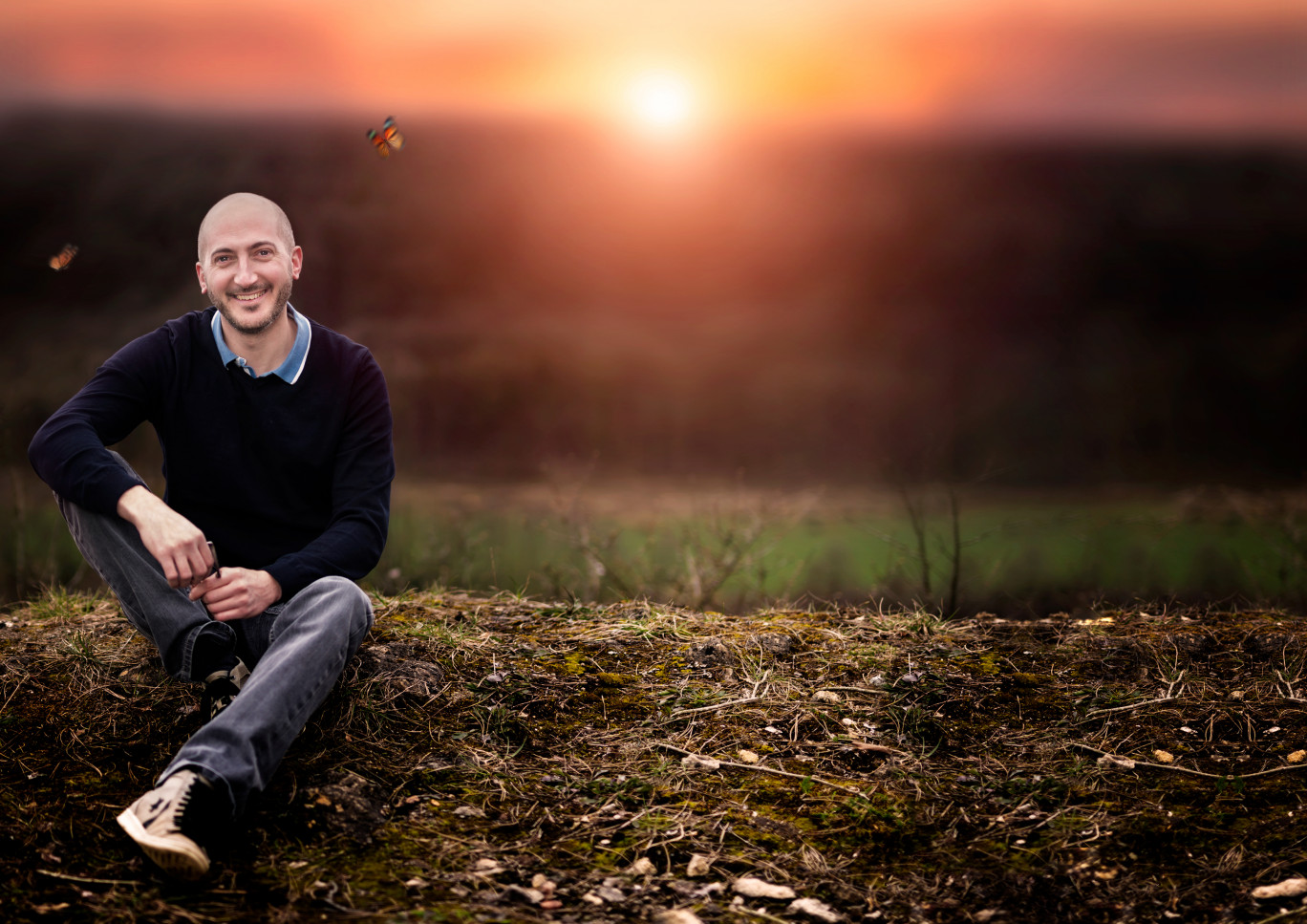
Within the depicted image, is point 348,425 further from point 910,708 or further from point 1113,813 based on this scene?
point 1113,813

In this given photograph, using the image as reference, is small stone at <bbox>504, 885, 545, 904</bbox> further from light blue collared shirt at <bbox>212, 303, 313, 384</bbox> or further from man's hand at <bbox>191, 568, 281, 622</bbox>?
light blue collared shirt at <bbox>212, 303, 313, 384</bbox>

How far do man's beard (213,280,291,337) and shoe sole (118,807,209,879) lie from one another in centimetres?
162

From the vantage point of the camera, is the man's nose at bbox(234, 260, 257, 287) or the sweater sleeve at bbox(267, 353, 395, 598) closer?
the sweater sleeve at bbox(267, 353, 395, 598)

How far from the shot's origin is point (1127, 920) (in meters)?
2.61

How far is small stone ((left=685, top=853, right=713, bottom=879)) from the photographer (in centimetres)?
278

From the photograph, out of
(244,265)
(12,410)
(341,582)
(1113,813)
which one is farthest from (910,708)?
(12,410)

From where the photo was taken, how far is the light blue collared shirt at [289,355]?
11.3 ft

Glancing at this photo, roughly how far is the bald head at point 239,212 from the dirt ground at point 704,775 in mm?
1606

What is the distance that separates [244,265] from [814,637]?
275 centimetres

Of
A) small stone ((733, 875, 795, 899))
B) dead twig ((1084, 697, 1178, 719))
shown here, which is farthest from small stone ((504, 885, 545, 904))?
dead twig ((1084, 697, 1178, 719))

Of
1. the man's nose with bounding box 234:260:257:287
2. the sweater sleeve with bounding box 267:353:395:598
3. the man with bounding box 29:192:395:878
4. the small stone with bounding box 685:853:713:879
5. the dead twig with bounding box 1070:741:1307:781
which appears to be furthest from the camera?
the man's nose with bounding box 234:260:257:287

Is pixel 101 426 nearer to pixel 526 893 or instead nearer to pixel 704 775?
pixel 526 893

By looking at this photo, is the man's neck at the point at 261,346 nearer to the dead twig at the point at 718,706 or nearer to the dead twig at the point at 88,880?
the dead twig at the point at 88,880

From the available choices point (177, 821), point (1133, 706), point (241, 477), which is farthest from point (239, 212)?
point (1133, 706)
